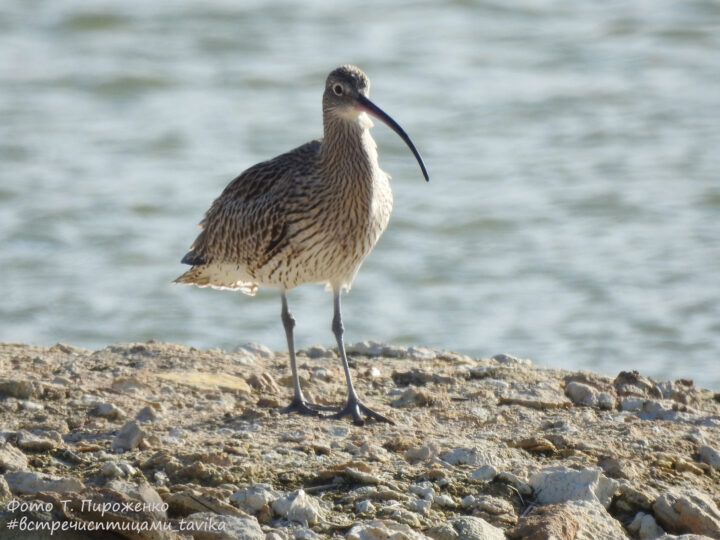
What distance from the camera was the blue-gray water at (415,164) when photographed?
35.1 feet

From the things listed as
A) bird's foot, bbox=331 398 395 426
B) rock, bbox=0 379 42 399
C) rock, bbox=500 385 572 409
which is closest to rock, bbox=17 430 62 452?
rock, bbox=0 379 42 399

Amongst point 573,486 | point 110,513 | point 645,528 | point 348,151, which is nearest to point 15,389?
point 110,513

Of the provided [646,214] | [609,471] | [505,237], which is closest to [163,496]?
Result: [609,471]

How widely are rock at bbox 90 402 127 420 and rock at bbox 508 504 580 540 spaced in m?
1.99

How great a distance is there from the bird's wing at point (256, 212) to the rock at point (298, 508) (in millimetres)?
2072

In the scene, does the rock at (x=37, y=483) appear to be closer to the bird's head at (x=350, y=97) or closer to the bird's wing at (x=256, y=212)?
the bird's wing at (x=256, y=212)

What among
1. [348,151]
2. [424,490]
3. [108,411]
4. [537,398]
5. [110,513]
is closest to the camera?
[110,513]

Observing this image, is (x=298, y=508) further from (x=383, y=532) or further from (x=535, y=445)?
(x=535, y=445)

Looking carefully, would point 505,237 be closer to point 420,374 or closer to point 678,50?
point 420,374

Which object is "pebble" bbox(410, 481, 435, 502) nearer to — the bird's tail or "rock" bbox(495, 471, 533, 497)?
"rock" bbox(495, 471, 533, 497)

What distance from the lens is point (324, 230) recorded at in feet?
22.0

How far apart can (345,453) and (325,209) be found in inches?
59.7

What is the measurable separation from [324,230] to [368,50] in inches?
446

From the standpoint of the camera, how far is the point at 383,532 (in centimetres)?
482
